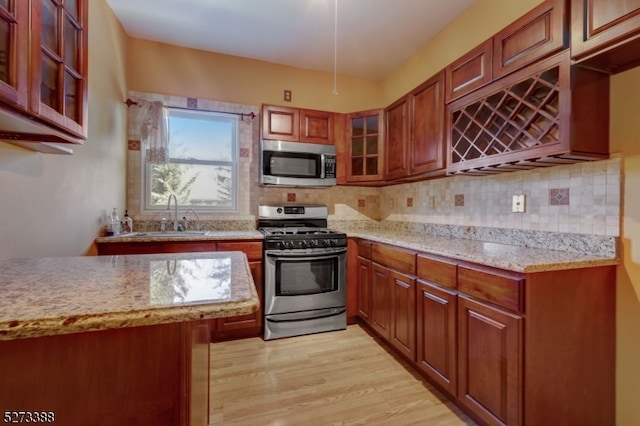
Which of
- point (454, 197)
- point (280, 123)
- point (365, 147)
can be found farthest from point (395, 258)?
point (280, 123)

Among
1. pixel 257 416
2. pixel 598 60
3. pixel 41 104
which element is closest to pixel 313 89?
pixel 598 60

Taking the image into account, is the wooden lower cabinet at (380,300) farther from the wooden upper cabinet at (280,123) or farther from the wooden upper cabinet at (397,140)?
the wooden upper cabinet at (280,123)

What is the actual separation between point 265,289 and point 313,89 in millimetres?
2313

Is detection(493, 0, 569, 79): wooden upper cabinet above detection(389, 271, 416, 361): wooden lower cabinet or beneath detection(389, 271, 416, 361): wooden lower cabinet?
above

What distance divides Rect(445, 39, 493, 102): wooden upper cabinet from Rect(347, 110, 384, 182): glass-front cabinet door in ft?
3.22

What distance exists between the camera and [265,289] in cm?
264

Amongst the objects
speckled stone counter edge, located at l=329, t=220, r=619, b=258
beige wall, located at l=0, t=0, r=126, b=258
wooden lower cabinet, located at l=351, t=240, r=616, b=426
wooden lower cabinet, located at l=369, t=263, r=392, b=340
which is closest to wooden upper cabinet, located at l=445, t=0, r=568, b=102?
speckled stone counter edge, located at l=329, t=220, r=619, b=258

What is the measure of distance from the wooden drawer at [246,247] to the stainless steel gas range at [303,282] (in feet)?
0.21

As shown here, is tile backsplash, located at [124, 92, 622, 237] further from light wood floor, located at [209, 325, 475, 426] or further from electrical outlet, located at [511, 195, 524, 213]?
light wood floor, located at [209, 325, 475, 426]

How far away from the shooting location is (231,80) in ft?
10.4

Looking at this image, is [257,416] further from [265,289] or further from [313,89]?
[313,89]

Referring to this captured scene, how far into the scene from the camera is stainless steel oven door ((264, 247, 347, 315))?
8.69ft

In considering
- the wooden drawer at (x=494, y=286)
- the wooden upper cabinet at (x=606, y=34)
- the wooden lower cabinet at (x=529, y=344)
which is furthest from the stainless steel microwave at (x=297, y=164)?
the wooden upper cabinet at (x=606, y=34)

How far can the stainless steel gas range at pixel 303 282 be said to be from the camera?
104 inches
